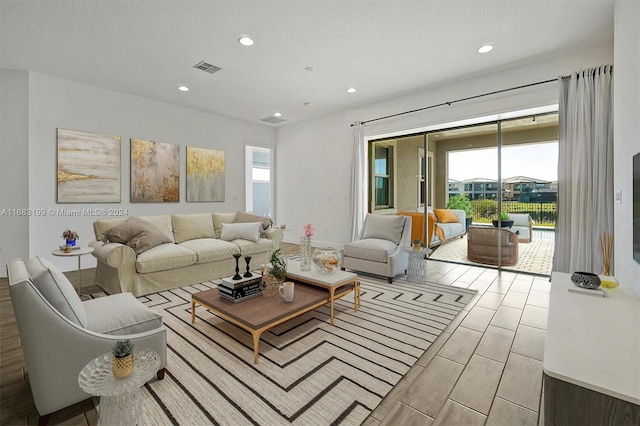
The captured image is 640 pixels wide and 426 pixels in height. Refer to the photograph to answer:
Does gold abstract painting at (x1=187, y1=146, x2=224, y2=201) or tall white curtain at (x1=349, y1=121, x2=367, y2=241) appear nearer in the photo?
tall white curtain at (x1=349, y1=121, x2=367, y2=241)

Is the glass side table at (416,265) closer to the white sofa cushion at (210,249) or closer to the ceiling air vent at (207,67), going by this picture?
the white sofa cushion at (210,249)

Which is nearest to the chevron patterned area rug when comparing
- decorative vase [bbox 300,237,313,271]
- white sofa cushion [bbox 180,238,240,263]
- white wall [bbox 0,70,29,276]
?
decorative vase [bbox 300,237,313,271]

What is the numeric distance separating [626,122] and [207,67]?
449 cm

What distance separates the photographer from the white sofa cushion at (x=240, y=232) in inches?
171

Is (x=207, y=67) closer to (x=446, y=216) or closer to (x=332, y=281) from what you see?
(x=332, y=281)

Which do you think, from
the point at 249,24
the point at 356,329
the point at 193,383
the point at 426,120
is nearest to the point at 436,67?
the point at 426,120

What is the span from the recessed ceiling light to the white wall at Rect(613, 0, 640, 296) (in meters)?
3.25

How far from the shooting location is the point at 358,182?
5566mm

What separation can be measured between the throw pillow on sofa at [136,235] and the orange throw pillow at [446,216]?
4550mm

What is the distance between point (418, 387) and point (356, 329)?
2.57 ft

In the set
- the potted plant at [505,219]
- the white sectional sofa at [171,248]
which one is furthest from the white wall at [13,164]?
the potted plant at [505,219]

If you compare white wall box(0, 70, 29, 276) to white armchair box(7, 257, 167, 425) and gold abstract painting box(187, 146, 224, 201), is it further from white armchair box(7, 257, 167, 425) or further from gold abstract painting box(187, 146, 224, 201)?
white armchair box(7, 257, 167, 425)

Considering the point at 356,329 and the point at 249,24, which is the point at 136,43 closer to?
the point at 249,24

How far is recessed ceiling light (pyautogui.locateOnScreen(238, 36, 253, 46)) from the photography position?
3160 mm
